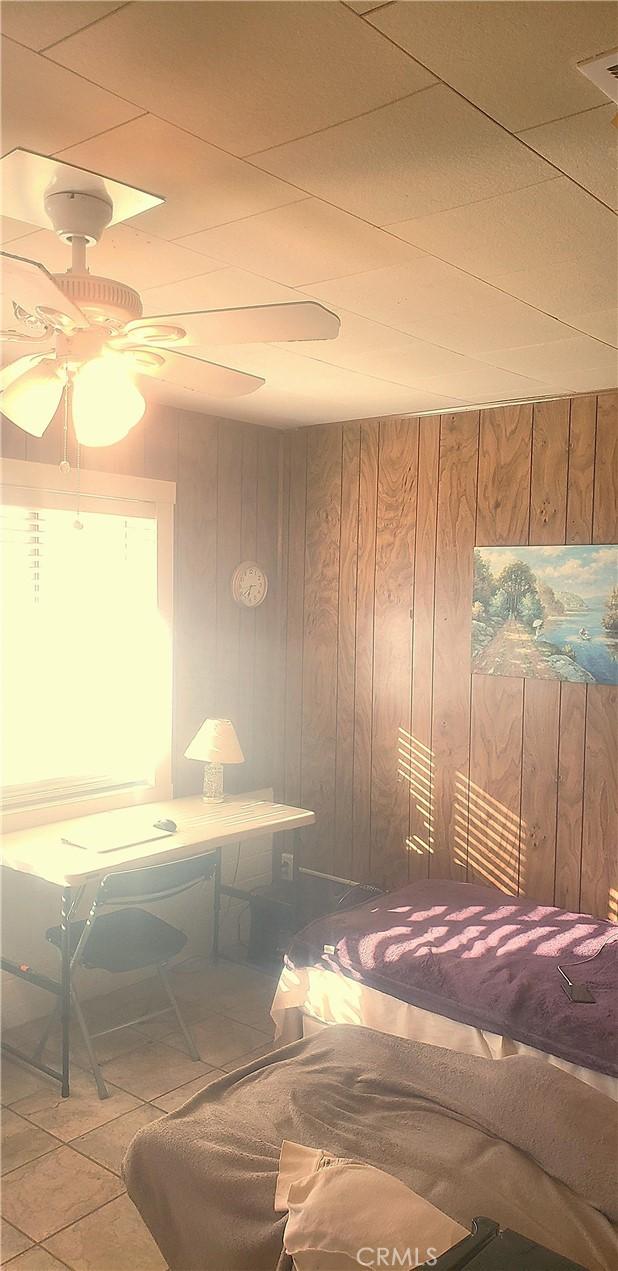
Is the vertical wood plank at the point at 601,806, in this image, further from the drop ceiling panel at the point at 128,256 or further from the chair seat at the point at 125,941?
the drop ceiling panel at the point at 128,256

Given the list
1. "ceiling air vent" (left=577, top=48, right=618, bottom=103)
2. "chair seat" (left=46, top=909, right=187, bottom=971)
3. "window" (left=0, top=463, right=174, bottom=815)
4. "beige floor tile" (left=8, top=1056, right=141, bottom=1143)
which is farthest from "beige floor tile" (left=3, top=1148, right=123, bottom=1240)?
"ceiling air vent" (left=577, top=48, right=618, bottom=103)

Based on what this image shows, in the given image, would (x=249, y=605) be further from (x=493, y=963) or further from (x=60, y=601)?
(x=493, y=963)

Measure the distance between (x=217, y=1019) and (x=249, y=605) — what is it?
1825 mm

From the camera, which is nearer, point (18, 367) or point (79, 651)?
point (18, 367)

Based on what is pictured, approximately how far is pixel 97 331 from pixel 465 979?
225 cm

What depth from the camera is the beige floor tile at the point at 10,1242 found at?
2544 millimetres

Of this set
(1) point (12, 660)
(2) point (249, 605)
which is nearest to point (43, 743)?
(1) point (12, 660)

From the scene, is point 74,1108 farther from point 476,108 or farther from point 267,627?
point 476,108

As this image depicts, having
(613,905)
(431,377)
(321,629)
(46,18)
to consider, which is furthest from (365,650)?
(46,18)

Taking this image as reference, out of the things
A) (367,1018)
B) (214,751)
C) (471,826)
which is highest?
(214,751)

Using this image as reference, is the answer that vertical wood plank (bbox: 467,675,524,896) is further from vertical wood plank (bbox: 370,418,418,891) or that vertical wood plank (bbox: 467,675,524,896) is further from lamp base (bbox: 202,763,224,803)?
lamp base (bbox: 202,763,224,803)

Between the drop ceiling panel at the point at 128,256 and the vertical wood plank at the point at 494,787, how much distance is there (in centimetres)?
223

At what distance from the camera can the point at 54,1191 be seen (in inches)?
110

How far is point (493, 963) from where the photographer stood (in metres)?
3.24
